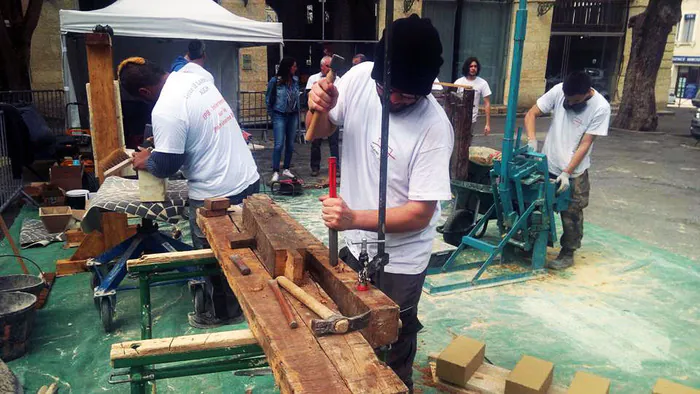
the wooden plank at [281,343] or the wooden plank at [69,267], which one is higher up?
the wooden plank at [281,343]

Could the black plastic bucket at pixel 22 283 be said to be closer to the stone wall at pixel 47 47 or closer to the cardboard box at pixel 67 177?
the cardboard box at pixel 67 177

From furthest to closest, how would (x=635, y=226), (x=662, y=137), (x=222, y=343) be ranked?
(x=662, y=137) < (x=635, y=226) < (x=222, y=343)

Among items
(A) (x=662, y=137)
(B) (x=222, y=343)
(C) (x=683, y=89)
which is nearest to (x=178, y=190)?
(B) (x=222, y=343)

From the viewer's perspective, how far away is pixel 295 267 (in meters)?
1.98

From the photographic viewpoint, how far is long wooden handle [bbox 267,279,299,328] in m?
1.68

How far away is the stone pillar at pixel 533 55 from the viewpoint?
17.7 meters

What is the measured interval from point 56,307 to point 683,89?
3640 centimetres

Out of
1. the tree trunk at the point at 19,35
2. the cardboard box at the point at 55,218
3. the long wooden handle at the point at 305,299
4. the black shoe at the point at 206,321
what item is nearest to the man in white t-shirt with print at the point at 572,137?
the black shoe at the point at 206,321

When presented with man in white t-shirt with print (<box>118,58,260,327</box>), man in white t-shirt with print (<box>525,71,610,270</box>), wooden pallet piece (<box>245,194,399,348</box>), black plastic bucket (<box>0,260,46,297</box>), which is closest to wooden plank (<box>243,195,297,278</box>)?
wooden pallet piece (<box>245,194,399,348</box>)

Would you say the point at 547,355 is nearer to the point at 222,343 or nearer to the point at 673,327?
the point at 673,327

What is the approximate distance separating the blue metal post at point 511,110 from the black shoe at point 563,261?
73cm

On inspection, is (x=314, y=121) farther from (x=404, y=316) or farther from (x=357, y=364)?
(x=357, y=364)

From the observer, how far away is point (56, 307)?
167 inches

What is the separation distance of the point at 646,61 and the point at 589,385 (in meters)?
13.6
